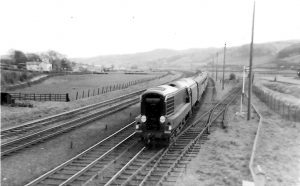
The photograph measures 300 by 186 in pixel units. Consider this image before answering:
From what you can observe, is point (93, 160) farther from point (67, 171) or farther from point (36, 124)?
point (36, 124)

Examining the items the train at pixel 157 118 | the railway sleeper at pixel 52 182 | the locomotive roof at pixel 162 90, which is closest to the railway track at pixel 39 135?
the railway sleeper at pixel 52 182

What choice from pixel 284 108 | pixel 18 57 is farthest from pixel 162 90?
pixel 18 57

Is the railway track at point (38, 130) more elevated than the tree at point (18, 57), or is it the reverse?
the tree at point (18, 57)

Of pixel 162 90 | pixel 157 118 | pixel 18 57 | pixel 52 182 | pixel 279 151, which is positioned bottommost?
pixel 279 151

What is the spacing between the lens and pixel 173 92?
19.8 metres

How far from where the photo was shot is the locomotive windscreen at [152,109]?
715 inches

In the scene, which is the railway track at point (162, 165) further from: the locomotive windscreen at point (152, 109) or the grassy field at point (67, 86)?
the grassy field at point (67, 86)

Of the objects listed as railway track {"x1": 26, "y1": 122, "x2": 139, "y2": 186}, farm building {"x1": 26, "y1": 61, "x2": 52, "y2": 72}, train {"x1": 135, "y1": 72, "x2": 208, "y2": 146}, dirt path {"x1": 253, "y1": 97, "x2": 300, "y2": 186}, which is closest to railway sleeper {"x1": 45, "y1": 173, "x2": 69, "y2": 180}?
railway track {"x1": 26, "y1": 122, "x2": 139, "y2": 186}

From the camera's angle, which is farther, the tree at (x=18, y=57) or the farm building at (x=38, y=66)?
the tree at (x=18, y=57)

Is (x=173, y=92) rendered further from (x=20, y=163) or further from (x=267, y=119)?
(x=267, y=119)

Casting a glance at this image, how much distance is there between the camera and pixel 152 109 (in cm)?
1842

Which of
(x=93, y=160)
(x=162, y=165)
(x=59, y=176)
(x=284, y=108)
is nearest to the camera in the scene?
(x=59, y=176)

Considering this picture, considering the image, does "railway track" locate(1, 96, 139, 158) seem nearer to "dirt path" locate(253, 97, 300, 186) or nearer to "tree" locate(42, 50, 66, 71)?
"dirt path" locate(253, 97, 300, 186)

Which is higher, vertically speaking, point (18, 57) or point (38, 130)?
point (18, 57)
